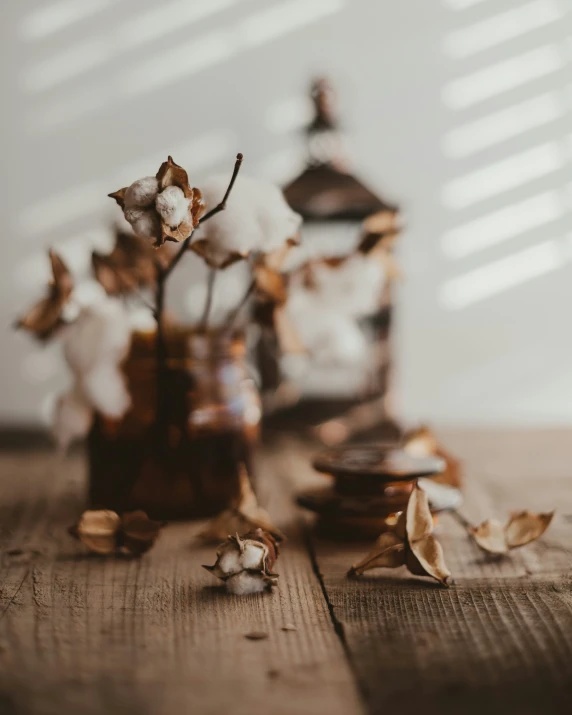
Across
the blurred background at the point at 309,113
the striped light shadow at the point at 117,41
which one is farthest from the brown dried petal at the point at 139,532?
the striped light shadow at the point at 117,41

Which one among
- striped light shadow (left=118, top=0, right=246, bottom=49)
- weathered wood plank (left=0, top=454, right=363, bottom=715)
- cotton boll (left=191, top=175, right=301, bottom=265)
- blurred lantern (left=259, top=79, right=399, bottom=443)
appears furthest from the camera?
striped light shadow (left=118, top=0, right=246, bottom=49)

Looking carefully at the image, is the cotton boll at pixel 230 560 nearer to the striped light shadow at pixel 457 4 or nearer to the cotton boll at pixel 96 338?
the cotton boll at pixel 96 338

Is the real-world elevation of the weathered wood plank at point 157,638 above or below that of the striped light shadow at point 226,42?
below

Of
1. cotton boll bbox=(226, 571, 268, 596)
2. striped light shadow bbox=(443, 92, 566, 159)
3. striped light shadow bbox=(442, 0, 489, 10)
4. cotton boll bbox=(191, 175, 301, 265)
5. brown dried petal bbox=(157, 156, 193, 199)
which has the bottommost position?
cotton boll bbox=(226, 571, 268, 596)

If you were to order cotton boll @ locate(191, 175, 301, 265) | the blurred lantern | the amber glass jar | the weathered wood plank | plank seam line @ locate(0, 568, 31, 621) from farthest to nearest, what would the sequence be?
the blurred lantern, the amber glass jar, cotton boll @ locate(191, 175, 301, 265), plank seam line @ locate(0, 568, 31, 621), the weathered wood plank

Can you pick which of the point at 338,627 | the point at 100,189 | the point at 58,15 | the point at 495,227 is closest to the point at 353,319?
the point at 338,627

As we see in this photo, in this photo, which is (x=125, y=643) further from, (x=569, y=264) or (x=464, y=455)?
(x=569, y=264)

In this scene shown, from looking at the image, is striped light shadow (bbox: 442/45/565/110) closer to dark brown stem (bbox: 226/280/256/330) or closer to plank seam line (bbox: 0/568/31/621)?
dark brown stem (bbox: 226/280/256/330)

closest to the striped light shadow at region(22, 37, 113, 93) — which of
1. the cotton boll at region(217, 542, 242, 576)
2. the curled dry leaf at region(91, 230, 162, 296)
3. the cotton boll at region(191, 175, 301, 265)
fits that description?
the curled dry leaf at region(91, 230, 162, 296)
